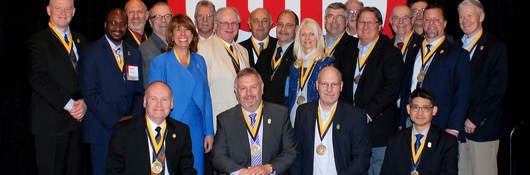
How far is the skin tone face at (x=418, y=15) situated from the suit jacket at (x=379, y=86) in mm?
638

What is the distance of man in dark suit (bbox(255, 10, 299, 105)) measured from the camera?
5289 mm

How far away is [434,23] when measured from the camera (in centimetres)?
504

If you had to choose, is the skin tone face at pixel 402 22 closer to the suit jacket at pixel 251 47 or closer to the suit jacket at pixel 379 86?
the suit jacket at pixel 379 86

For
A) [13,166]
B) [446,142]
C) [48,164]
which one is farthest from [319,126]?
[13,166]

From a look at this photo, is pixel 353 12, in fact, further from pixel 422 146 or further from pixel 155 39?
pixel 155 39

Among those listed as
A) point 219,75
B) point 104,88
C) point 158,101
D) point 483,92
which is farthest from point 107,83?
point 483,92

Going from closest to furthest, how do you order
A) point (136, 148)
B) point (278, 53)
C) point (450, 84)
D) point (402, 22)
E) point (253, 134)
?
1. point (136, 148)
2. point (253, 134)
3. point (450, 84)
4. point (278, 53)
5. point (402, 22)

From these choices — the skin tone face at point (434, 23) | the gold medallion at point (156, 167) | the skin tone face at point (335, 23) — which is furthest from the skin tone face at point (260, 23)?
the gold medallion at point (156, 167)

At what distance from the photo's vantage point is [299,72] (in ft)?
16.8

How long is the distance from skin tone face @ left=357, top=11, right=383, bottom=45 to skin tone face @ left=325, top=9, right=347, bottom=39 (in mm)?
369

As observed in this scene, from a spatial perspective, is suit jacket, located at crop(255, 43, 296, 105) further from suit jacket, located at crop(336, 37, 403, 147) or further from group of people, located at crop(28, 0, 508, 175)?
suit jacket, located at crop(336, 37, 403, 147)

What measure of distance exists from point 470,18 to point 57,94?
3.28 m

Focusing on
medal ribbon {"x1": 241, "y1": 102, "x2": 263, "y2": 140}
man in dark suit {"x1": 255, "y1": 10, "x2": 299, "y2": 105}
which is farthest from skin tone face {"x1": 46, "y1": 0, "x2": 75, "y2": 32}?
man in dark suit {"x1": 255, "y1": 10, "x2": 299, "y2": 105}

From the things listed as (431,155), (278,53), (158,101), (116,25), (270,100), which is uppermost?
(116,25)
